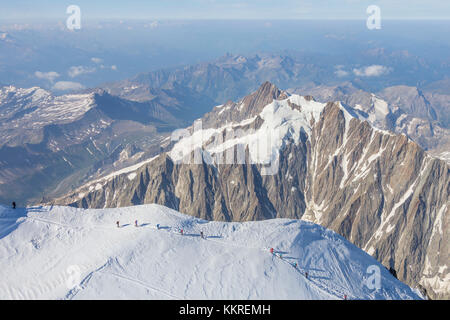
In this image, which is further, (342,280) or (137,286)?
(342,280)

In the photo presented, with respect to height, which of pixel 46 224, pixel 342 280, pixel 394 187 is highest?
pixel 46 224
